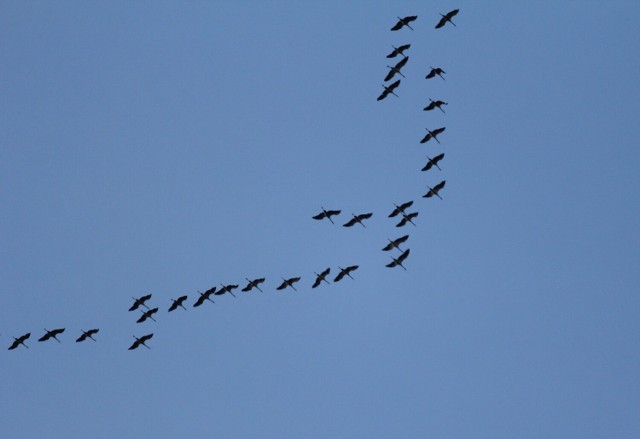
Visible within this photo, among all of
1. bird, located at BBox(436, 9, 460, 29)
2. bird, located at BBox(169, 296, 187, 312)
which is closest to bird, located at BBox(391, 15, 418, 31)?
bird, located at BBox(436, 9, 460, 29)

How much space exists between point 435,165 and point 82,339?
1992 inches

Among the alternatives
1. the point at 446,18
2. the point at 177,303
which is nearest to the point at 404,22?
the point at 446,18

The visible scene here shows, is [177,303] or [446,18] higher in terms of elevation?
[446,18]

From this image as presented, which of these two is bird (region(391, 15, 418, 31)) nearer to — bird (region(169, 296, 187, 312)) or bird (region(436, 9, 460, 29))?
bird (region(436, 9, 460, 29))

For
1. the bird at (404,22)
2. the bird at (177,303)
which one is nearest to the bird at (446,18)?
the bird at (404,22)

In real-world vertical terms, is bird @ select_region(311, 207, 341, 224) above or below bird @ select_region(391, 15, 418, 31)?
below

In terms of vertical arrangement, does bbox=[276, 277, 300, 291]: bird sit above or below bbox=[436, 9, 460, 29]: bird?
below

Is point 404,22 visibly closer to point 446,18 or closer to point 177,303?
point 446,18

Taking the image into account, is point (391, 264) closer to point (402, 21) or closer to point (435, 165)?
point (435, 165)

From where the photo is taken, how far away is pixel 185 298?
652 ft

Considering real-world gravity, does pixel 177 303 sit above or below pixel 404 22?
below

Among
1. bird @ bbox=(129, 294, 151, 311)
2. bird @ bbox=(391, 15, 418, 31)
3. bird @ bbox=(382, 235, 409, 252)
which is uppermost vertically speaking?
bird @ bbox=(391, 15, 418, 31)

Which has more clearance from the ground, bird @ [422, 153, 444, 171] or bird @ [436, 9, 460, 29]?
bird @ [436, 9, 460, 29]

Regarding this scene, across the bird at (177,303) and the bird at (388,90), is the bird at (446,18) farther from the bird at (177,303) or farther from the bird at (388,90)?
the bird at (177,303)
